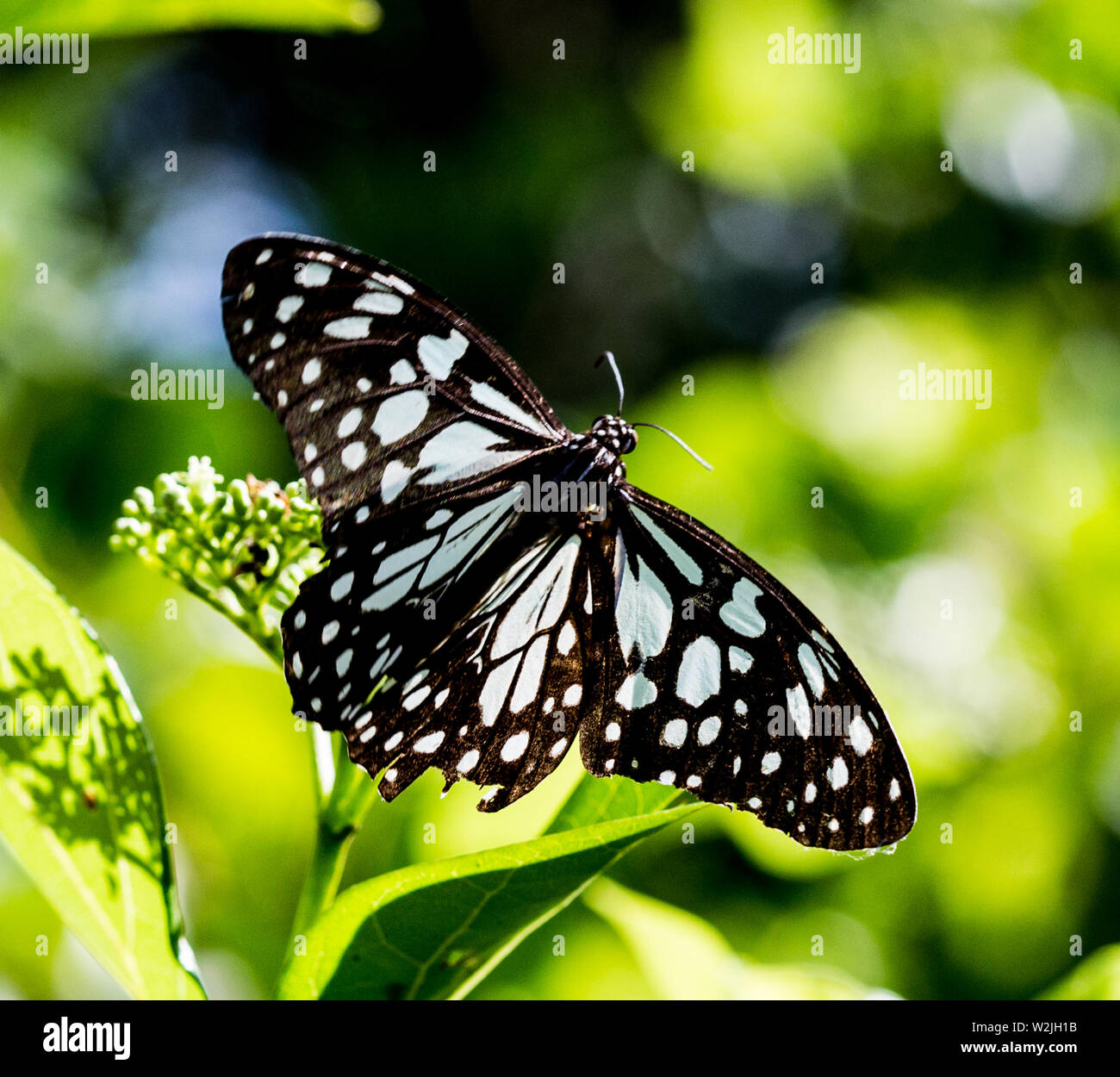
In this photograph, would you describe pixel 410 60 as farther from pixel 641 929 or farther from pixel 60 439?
pixel 641 929

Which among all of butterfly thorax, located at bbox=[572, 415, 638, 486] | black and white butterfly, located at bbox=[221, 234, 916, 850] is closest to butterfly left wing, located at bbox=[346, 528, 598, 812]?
black and white butterfly, located at bbox=[221, 234, 916, 850]

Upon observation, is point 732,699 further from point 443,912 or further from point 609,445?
point 443,912

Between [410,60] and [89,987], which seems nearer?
[89,987]

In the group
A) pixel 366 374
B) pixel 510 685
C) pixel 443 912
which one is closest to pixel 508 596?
pixel 510 685

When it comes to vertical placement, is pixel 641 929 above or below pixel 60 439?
below

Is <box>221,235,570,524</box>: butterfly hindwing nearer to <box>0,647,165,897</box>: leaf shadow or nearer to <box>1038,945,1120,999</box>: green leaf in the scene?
<box>0,647,165,897</box>: leaf shadow

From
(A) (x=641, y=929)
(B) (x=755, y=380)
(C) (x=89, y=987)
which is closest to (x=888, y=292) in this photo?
(B) (x=755, y=380)

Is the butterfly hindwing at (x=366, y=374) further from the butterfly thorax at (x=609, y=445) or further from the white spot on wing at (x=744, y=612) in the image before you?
the white spot on wing at (x=744, y=612)
